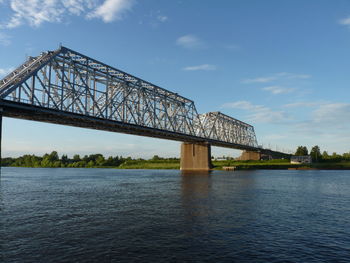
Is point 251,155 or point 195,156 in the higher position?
point 251,155

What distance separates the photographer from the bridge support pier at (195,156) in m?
121

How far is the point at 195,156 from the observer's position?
12312 centimetres

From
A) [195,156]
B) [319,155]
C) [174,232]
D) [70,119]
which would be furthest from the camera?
[319,155]

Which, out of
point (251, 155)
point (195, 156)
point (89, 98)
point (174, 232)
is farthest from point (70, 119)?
point (251, 155)

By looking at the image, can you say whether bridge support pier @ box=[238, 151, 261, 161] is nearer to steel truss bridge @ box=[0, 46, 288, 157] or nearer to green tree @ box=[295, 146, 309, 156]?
green tree @ box=[295, 146, 309, 156]

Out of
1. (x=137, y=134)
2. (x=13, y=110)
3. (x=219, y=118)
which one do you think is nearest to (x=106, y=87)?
(x=137, y=134)

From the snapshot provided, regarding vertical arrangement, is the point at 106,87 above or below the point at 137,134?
above

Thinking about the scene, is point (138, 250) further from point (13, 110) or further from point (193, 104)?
point (193, 104)

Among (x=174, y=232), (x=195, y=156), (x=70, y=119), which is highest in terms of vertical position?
(x=70, y=119)

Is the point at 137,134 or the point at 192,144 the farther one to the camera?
the point at 192,144

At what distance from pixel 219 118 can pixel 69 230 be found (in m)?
137

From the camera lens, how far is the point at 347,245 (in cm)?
1730

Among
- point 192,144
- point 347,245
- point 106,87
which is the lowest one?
point 347,245

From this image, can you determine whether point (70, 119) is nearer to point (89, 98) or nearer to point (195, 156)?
point (89, 98)
